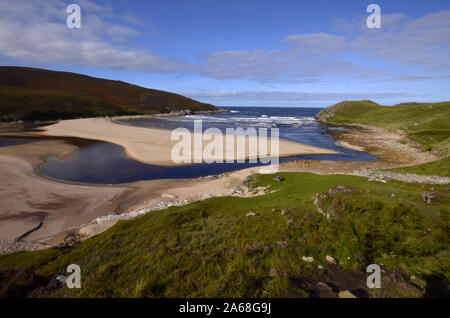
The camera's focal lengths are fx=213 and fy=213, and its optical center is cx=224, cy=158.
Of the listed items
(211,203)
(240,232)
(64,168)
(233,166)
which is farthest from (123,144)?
(240,232)

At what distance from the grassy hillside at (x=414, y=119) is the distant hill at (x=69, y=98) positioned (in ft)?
356

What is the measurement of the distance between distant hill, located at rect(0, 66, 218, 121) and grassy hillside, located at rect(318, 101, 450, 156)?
108m

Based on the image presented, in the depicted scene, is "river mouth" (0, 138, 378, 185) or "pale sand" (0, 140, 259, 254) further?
"river mouth" (0, 138, 378, 185)

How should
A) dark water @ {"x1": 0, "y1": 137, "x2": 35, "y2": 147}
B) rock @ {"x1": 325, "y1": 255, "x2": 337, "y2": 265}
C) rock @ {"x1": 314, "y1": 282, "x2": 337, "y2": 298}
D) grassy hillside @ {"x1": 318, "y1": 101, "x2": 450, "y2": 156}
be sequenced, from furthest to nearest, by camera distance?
grassy hillside @ {"x1": 318, "y1": 101, "x2": 450, "y2": 156}, dark water @ {"x1": 0, "y1": 137, "x2": 35, "y2": 147}, rock @ {"x1": 325, "y1": 255, "x2": 337, "y2": 265}, rock @ {"x1": 314, "y1": 282, "x2": 337, "y2": 298}

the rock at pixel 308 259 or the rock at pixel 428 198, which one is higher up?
the rock at pixel 428 198

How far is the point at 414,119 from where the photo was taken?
73.8 m

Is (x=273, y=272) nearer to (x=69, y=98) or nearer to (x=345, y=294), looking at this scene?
(x=345, y=294)

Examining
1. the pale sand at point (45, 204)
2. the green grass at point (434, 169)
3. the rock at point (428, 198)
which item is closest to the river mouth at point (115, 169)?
the pale sand at point (45, 204)

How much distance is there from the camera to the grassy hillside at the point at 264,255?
6.38m

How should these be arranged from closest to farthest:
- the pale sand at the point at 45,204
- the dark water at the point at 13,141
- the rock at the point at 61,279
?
the rock at the point at 61,279 < the pale sand at the point at 45,204 < the dark water at the point at 13,141

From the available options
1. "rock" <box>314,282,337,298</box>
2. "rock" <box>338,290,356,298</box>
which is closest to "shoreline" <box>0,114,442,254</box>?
"rock" <box>314,282,337,298</box>

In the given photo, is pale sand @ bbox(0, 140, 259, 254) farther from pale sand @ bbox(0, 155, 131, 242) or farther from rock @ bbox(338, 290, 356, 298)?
rock @ bbox(338, 290, 356, 298)

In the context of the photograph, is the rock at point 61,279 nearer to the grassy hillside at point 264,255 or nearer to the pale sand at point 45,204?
the grassy hillside at point 264,255

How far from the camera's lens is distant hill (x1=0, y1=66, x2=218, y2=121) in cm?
8578
